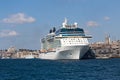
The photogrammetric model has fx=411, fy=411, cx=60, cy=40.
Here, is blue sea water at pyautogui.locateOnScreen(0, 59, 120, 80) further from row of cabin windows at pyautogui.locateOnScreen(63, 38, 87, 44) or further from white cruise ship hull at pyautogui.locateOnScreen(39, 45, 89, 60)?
row of cabin windows at pyautogui.locateOnScreen(63, 38, 87, 44)

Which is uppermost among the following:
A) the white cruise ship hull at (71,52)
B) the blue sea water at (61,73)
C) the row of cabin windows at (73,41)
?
the row of cabin windows at (73,41)

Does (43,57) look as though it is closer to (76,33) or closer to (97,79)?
(76,33)

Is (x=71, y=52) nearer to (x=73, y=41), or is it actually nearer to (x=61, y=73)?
(x=73, y=41)

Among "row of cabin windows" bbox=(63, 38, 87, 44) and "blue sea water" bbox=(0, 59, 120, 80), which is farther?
"row of cabin windows" bbox=(63, 38, 87, 44)

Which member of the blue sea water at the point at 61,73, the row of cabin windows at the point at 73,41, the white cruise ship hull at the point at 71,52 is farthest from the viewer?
the row of cabin windows at the point at 73,41

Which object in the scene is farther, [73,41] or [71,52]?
[73,41]

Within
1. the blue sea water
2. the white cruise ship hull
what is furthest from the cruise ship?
the blue sea water

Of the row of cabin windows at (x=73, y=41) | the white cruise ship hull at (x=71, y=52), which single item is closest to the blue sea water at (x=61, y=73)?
the white cruise ship hull at (x=71, y=52)

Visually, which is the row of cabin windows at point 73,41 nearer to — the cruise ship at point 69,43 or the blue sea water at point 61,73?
the cruise ship at point 69,43

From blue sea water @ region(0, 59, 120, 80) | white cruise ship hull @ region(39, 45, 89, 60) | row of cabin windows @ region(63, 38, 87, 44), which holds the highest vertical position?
row of cabin windows @ region(63, 38, 87, 44)

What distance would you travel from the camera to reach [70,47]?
13388 centimetres

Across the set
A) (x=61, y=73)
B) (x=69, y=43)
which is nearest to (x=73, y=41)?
(x=69, y=43)

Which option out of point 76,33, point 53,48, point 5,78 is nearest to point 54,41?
point 53,48

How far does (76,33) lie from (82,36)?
2704 mm
